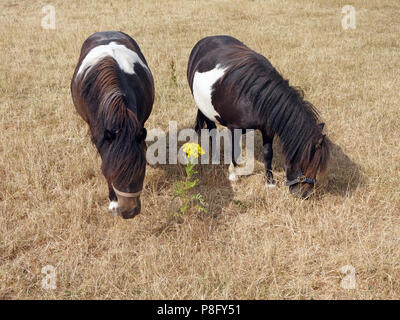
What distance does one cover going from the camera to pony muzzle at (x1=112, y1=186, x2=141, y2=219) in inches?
127

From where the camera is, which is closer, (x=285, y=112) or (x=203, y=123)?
(x=285, y=112)

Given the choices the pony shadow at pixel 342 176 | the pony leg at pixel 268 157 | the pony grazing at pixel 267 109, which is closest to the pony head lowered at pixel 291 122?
the pony grazing at pixel 267 109

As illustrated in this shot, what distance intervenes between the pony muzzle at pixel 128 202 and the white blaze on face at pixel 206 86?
201 centimetres

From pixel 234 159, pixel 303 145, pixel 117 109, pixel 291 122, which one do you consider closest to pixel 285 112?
pixel 291 122

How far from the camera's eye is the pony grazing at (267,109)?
3.94 metres

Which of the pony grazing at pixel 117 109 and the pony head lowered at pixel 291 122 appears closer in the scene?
the pony grazing at pixel 117 109

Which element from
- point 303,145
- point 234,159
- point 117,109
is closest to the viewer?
point 117,109

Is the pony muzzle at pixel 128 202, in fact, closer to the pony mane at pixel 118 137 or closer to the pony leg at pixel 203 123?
the pony mane at pixel 118 137

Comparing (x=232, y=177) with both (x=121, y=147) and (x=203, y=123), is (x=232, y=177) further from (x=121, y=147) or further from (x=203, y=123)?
(x=121, y=147)

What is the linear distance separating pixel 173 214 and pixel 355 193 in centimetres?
229

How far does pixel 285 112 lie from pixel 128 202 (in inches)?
79.5

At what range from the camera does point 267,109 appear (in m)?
4.15
